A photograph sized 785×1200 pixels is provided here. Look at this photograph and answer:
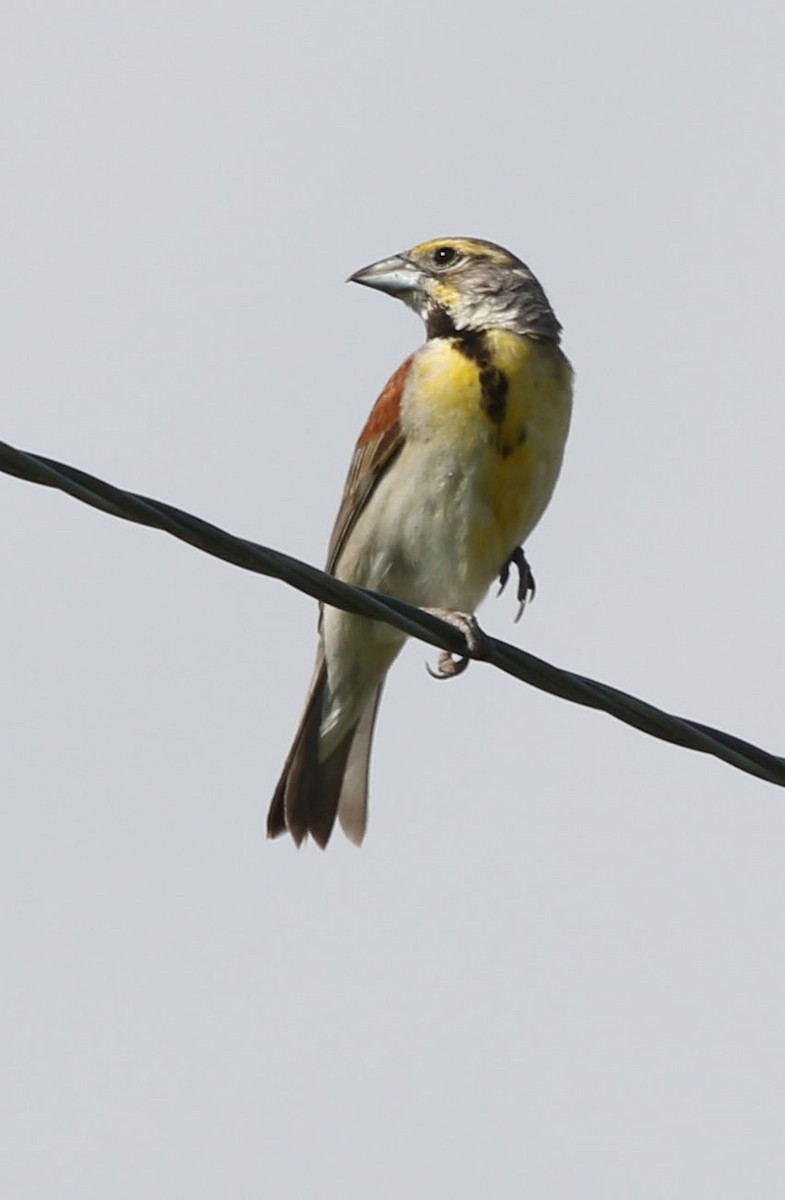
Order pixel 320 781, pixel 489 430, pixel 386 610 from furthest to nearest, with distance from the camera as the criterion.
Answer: pixel 320 781 → pixel 489 430 → pixel 386 610

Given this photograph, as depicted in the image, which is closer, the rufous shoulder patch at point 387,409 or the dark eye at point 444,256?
the rufous shoulder patch at point 387,409

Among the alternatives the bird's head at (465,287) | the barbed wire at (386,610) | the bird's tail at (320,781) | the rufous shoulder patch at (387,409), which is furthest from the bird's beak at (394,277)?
the barbed wire at (386,610)

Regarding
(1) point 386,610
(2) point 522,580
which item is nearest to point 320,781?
(2) point 522,580

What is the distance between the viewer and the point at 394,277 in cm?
838

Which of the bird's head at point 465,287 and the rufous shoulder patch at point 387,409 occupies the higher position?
the bird's head at point 465,287

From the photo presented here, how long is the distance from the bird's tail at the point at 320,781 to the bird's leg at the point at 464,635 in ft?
3.69

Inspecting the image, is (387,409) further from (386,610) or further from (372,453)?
(386,610)

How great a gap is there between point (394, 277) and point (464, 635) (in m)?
2.87

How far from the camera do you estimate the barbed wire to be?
427cm

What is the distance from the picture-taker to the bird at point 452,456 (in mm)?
7215

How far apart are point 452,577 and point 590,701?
237 centimetres

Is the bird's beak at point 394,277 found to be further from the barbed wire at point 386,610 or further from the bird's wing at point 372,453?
the barbed wire at point 386,610

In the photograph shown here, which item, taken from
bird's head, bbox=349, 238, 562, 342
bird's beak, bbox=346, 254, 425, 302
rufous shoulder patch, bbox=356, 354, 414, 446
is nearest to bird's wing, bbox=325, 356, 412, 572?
rufous shoulder patch, bbox=356, 354, 414, 446

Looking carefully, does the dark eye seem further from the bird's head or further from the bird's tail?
the bird's tail
